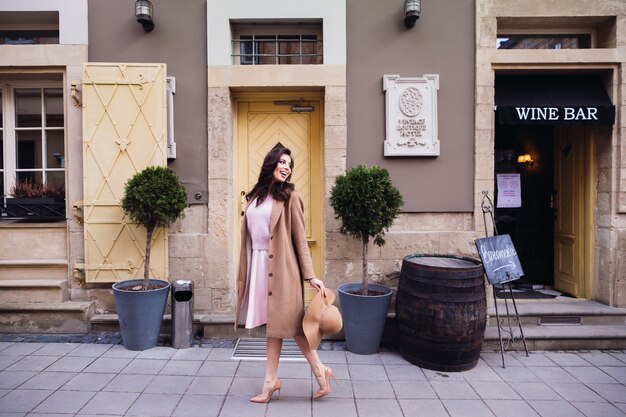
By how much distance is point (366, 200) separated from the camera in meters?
4.23

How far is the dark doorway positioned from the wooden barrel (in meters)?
2.82

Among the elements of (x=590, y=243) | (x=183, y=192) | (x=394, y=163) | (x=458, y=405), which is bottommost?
(x=458, y=405)

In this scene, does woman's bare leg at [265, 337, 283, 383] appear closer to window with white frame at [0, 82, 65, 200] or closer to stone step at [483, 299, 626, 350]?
stone step at [483, 299, 626, 350]

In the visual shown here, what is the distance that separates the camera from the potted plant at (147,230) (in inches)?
174

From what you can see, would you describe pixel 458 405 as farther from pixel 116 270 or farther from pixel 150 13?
pixel 150 13

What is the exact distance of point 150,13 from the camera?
16.2 feet

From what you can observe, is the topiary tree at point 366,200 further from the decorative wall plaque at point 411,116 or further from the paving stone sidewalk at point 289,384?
the paving stone sidewalk at point 289,384

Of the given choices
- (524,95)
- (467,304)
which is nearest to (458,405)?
(467,304)

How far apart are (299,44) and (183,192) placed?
2404 millimetres

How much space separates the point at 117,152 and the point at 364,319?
11.3 feet

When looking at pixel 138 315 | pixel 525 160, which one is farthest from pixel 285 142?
pixel 525 160

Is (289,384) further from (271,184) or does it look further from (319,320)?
(271,184)

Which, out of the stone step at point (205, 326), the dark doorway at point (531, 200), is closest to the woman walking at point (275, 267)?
the stone step at point (205, 326)

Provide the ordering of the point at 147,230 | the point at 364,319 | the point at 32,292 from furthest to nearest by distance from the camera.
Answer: the point at 32,292 → the point at 147,230 → the point at 364,319
